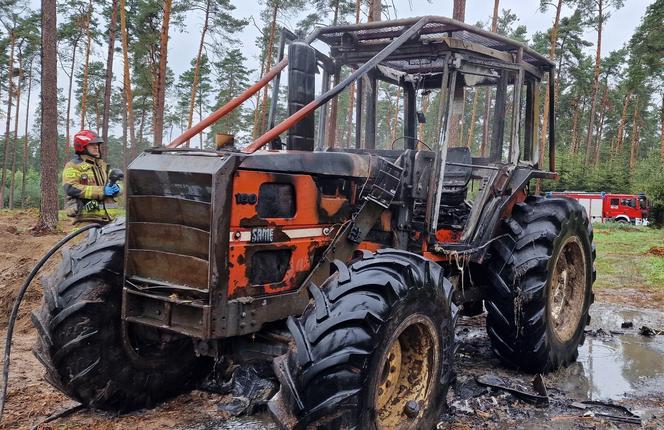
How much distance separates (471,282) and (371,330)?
2398 mm

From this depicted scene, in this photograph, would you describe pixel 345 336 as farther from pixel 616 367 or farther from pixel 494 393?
pixel 616 367

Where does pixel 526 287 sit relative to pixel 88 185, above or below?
below

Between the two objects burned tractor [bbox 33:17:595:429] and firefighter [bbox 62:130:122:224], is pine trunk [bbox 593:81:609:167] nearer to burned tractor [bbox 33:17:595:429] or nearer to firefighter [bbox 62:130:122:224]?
burned tractor [bbox 33:17:595:429]

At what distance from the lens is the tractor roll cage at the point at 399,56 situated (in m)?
4.09

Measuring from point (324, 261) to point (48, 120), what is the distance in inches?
512

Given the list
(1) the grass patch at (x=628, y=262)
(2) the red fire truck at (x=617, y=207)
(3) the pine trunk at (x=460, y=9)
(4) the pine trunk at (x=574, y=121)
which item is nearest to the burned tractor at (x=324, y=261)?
(1) the grass patch at (x=628, y=262)

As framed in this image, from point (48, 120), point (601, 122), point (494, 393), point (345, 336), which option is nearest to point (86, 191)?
point (345, 336)

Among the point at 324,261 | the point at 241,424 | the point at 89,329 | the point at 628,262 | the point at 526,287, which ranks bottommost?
the point at 241,424

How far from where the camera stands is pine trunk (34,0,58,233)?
14117 millimetres

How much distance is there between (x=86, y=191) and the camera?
19.6ft

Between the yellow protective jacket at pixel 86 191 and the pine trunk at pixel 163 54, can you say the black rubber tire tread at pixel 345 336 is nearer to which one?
the yellow protective jacket at pixel 86 191

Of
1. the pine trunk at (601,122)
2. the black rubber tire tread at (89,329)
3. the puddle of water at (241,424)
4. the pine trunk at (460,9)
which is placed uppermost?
the pine trunk at (601,122)

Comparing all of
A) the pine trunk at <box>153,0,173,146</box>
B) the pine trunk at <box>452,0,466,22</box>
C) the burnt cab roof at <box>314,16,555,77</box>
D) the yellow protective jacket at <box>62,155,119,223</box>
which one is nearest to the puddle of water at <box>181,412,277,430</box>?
the yellow protective jacket at <box>62,155,119,223</box>

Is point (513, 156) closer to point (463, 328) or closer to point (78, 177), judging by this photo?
point (463, 328)
